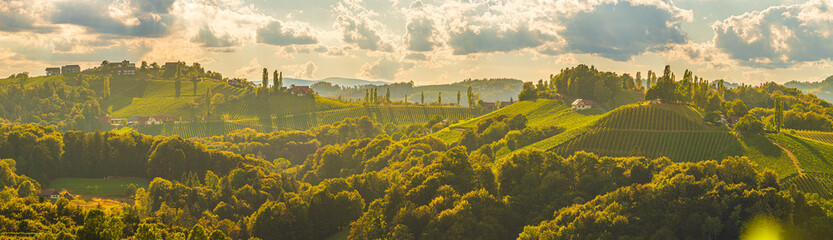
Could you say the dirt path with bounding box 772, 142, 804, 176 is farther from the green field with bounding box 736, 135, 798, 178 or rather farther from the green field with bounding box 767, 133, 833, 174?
the green field with bounding box 767, 133, 833, 174

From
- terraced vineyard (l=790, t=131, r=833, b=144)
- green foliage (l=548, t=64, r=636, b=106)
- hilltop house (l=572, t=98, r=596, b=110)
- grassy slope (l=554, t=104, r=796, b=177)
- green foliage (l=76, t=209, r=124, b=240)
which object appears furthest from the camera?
green foliage (l=548, t=64, r=636, b=106)

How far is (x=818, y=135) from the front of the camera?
366ft

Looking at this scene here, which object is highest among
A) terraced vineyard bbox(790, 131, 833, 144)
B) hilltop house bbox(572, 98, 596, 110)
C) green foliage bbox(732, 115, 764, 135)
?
hilltop house bbox(572, 98, 596, 110)

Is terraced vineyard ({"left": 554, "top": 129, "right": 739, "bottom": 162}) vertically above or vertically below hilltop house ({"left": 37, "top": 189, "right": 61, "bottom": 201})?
above

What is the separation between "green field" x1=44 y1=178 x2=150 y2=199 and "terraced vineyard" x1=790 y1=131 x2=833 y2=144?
133447mm

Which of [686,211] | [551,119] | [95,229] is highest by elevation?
[551,119]

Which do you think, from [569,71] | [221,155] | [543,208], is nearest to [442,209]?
[543,208]

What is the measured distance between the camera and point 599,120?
125 meters

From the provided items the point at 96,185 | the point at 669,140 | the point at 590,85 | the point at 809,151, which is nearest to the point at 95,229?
the point at 96,185

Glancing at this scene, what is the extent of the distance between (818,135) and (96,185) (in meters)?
145

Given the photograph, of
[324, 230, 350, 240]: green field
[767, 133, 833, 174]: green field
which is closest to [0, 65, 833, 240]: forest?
[324, 230, 350, 240]: green field

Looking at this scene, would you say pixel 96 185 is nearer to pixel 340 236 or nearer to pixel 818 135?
pixel 340 236

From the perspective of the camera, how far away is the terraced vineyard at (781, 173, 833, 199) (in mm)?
83500

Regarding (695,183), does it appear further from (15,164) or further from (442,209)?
(15,164)
